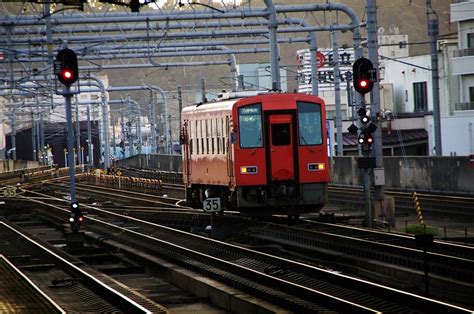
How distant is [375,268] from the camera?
20812mm

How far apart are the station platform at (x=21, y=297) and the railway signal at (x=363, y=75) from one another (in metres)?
11.6

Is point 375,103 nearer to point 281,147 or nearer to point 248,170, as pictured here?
point 281,147

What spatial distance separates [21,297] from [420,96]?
2862 inches

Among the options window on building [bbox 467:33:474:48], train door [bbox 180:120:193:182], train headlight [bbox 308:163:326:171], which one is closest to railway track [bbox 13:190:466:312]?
train headlight [bbox 308:163:326:171]

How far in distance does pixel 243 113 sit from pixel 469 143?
39.0 meters

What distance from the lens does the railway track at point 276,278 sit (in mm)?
15352

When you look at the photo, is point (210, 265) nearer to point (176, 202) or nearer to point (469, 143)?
point (176, 202)

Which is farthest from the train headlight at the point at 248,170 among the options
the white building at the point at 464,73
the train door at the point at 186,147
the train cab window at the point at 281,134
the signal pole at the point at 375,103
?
the white building at the point at 464,73

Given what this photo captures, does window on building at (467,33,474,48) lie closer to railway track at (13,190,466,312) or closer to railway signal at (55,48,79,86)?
railway track at (13,190,466,312)

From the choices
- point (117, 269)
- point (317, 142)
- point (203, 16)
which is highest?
point (203, 16)

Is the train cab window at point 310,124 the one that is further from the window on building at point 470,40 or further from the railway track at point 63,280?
the window on building at point 470,40

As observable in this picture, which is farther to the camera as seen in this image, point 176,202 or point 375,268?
point 176,202

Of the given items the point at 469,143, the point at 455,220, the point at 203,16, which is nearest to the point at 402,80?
the point at 469,143

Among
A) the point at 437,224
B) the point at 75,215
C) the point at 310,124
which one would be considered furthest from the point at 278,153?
the point at 75,215
